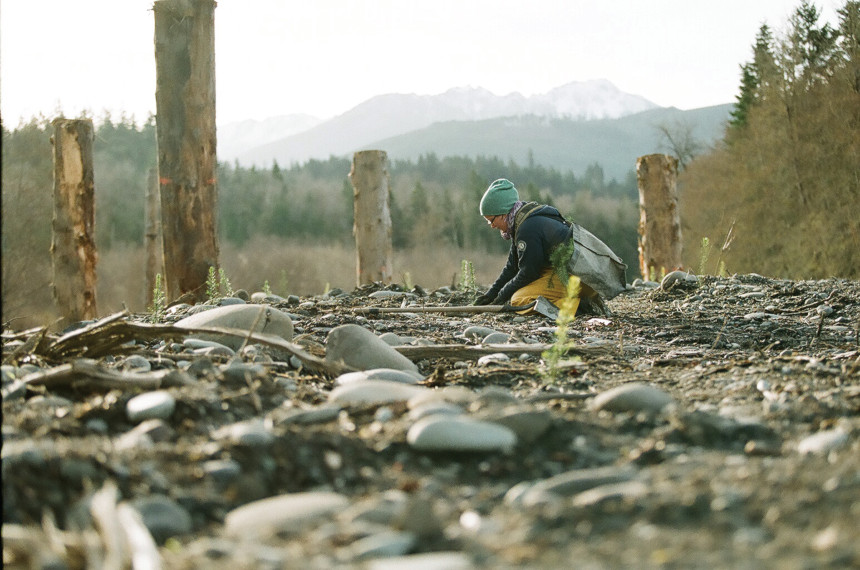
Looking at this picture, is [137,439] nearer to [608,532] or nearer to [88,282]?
[608,532]

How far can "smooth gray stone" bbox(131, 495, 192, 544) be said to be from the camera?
4.33ft

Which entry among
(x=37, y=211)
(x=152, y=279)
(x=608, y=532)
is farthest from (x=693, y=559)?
(x=37, y=211)

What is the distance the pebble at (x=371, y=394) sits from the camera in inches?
83.9

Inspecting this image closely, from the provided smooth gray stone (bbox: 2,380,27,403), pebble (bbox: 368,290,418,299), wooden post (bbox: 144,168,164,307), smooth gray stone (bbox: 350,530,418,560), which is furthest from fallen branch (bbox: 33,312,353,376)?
wooden post (bbox: 144,168,164,307)

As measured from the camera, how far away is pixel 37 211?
72.2 ft

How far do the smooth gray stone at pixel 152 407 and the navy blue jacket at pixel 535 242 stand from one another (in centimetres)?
427

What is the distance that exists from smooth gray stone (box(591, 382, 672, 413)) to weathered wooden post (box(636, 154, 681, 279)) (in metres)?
8.74

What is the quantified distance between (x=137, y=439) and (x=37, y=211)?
76.9 feet

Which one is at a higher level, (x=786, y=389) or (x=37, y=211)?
(x=37, y=211)

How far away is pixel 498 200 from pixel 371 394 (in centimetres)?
421

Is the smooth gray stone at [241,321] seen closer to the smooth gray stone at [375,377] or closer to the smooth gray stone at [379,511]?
the smooth gray stone at [375,377]

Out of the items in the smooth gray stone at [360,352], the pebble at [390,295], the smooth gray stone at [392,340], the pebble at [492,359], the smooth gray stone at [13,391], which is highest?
the smooth gray stone at [13,391]

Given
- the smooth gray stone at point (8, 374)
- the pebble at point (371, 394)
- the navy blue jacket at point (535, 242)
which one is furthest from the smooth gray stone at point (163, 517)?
the navy blue jacket at point (535, 242)

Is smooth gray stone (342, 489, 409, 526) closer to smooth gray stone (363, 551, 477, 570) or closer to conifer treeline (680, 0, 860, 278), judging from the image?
smooth gray stone (363, 551, 477, 570)
